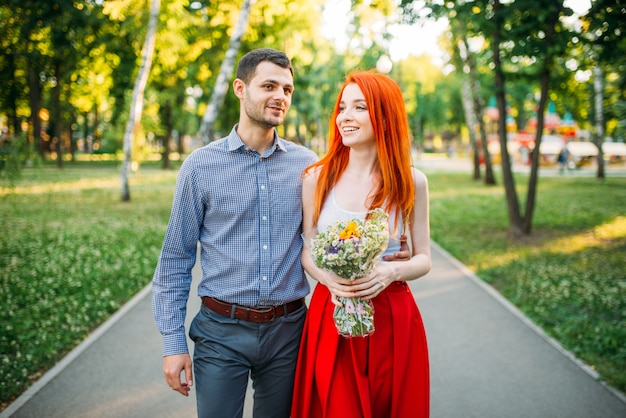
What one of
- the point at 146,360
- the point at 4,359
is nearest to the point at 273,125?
the point at 146,360

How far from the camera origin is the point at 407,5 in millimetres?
10273

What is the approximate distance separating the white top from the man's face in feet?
1.68

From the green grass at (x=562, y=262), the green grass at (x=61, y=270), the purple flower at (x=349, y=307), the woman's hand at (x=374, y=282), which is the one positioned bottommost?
→ the green grass at (x=562, y=262)

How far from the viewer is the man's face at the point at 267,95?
2.62 metres

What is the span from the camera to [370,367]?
8.18ft

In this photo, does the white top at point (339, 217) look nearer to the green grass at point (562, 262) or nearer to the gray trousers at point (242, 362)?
the gray trousers at point (242, 362)

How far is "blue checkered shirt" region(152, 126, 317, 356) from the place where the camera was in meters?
2.55

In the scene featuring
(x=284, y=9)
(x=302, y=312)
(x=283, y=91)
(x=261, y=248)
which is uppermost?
(x=284, y=9)

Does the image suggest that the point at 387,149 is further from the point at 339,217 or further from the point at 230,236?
the point at 230,236

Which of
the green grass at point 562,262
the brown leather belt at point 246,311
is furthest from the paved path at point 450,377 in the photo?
the brown leather belt at point 246,311

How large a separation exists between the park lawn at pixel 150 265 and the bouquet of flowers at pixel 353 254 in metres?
3.55

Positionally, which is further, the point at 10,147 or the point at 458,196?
the point at 458,196

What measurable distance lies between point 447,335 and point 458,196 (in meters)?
15.9

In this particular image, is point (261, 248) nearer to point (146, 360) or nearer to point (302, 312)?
point (302, 312)
